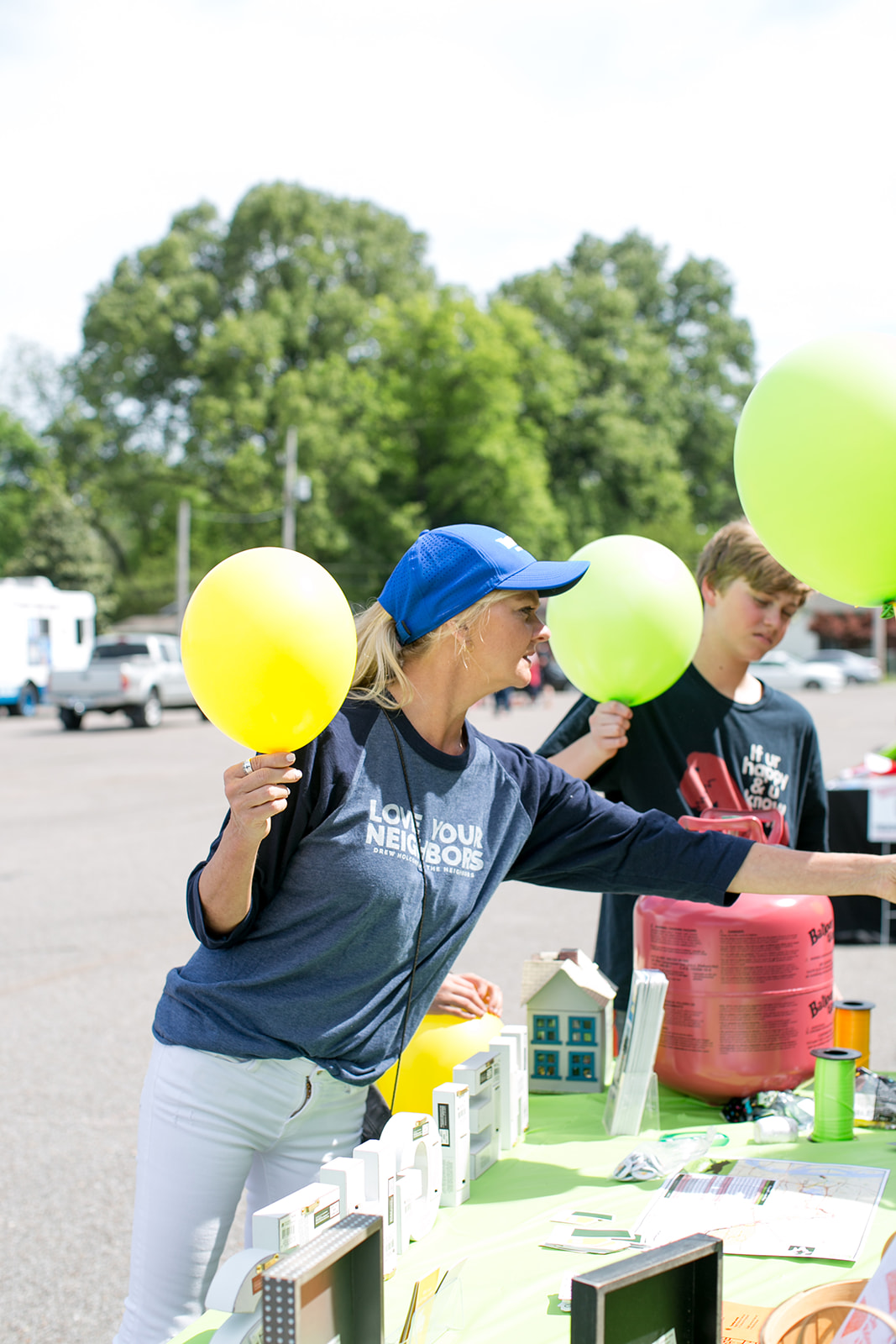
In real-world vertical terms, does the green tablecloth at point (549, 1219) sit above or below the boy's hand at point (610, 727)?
below

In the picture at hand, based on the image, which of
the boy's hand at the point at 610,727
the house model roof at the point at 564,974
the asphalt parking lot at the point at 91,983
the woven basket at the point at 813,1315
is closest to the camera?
the woven basket at the point at 813,1315

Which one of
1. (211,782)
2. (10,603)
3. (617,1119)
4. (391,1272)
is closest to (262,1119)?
(391,1272)

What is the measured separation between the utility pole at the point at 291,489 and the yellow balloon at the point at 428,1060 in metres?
28.5

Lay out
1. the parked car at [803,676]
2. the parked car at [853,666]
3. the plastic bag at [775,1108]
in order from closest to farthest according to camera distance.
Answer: the plastic bag at [775,1108] < the parked car at [803,676] < the parked car at [853,666]

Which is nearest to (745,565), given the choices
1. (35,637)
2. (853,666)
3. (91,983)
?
(91,983)

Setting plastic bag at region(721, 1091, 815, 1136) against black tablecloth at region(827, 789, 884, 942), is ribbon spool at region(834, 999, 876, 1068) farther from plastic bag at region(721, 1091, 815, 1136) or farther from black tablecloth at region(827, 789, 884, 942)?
black tablecloth at region(827, 789, 884, 942)

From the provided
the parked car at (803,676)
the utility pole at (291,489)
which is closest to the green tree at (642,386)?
the parked car at (803,676)

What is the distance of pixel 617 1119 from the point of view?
2244mm

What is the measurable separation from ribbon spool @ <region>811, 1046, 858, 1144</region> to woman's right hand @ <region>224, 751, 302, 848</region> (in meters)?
1.24

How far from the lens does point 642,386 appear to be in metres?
39.6

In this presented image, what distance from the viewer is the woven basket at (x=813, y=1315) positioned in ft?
4.49

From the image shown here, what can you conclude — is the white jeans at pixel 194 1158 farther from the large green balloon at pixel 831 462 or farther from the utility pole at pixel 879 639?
the utility pole at pixel 879 639

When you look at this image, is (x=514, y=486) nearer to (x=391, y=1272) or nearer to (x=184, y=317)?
(x=184, y=317)

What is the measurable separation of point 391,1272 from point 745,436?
1.56m
